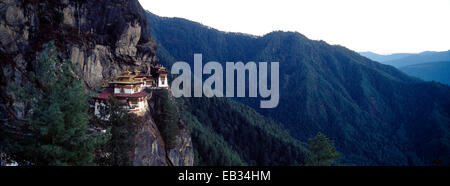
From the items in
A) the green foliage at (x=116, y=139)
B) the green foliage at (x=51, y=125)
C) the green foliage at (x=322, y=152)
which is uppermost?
the green foliage at (x=51, y=125)

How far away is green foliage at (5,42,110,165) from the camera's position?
9898mm

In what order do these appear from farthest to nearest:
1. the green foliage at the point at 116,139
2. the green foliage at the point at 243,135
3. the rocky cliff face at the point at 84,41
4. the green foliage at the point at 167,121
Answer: the green foliage at the point at 243,135 → the green foliage at the point at 167,121 → the rocky cliff face at the point at 84,41 → the green foliage at the point at 116,139

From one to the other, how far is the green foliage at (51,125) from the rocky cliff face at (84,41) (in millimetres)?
12444

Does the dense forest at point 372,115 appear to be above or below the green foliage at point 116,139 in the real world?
below

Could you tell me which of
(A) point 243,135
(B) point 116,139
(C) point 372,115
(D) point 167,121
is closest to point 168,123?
(D) point 167,121

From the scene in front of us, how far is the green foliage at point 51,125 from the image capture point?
9.90 metres

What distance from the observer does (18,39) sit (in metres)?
24.4

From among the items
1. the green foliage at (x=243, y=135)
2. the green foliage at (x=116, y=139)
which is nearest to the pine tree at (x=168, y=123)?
the green foliage at (x=116, y=139)

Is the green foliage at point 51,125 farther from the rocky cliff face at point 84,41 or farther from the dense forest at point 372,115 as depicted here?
the dense forest at point 372,115

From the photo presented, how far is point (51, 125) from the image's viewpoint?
9953mm

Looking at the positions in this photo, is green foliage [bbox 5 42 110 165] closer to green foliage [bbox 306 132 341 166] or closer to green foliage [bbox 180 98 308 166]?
green foliage [bbox 306 132 341 166]

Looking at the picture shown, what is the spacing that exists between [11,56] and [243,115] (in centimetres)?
7172
